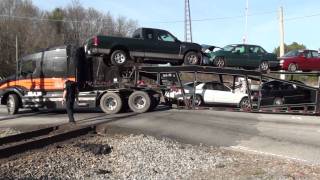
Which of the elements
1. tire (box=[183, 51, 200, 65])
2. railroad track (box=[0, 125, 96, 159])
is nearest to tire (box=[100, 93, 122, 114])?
tire (box=[183, 51, 200, 65])

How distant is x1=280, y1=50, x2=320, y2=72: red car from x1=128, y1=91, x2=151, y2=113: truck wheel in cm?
795

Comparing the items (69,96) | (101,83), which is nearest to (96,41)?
(101,83)

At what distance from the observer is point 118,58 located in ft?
70.0

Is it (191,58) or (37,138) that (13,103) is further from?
(37,138)

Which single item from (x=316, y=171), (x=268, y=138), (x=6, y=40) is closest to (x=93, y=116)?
(x=268, y=138)

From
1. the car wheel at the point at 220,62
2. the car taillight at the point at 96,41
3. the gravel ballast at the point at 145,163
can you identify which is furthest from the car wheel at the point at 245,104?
the gravel ballast at the point at 145,163

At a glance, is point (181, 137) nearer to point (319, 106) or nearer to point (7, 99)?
point (319, 106)

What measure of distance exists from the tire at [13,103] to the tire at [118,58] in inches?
194

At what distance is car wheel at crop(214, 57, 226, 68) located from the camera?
2367cm

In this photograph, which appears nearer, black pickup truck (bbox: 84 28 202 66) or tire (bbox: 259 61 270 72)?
black pickup truck (bbox: 84 28 202 66)

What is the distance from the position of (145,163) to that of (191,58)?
37.7ft

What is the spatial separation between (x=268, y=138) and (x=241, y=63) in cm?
890

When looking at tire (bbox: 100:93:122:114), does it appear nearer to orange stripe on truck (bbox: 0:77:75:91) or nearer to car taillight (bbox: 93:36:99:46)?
orange stripe on truck (bbox: 0:77:75:91)

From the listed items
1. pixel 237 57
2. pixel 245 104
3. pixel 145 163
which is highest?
pixel 237 57
